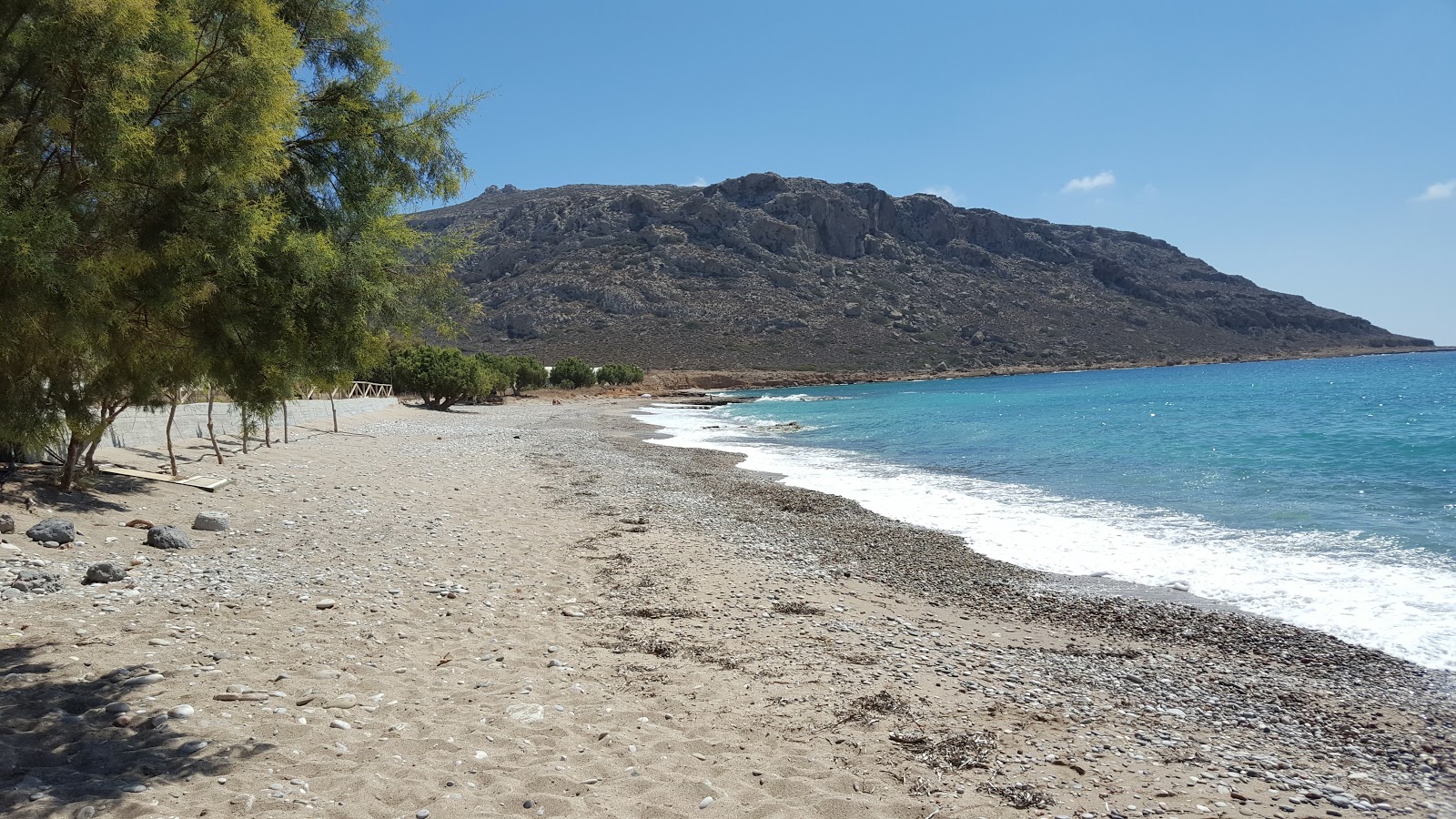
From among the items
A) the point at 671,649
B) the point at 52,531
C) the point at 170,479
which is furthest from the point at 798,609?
the point at 170,479

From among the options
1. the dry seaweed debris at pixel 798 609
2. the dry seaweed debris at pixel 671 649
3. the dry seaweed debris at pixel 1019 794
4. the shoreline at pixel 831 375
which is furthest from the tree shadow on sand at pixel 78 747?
the shoreline at pixel 831 375

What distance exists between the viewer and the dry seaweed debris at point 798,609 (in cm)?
842

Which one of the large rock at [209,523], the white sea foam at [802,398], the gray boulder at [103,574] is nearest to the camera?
the gray boulder at [103,574]

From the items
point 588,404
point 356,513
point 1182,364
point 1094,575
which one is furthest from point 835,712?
point 1182,364

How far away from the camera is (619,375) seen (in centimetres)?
8506

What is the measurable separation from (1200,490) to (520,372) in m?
63.7

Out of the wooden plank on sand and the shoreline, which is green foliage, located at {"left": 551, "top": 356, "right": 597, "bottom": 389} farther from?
the wooden plank on sand

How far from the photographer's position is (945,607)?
8953 mm

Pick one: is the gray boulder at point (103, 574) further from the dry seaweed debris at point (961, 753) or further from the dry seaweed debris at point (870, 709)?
the dry seaweed debris at point (961, 753)

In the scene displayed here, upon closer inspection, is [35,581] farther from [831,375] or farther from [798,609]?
[831,375]

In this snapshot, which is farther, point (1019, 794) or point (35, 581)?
point (35, 581)

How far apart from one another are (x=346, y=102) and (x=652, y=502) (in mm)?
11191

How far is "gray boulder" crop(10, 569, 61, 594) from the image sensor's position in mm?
6898

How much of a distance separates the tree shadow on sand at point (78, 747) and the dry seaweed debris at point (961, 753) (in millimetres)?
4223
